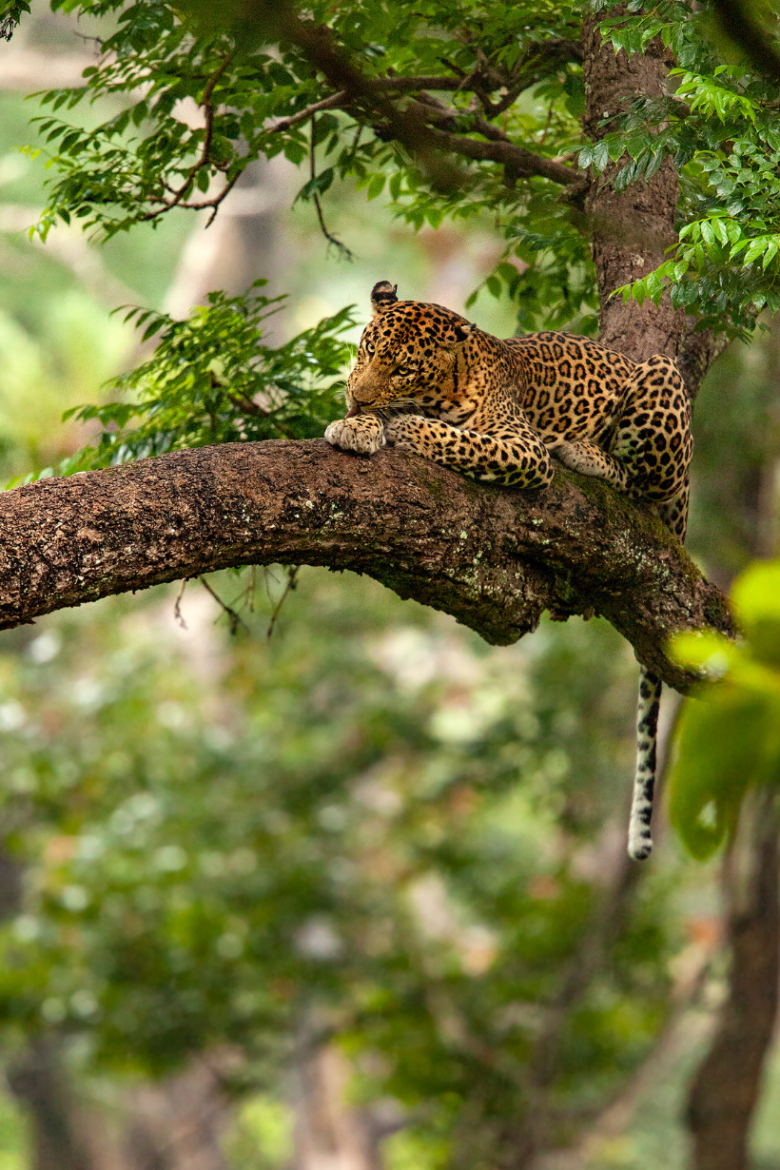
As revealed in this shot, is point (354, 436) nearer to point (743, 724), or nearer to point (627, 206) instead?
point (627, 206)

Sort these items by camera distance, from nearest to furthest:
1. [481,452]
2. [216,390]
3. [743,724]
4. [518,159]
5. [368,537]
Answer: [743,724] < [368,537] < [481,452] < [216,390] < [518,159]

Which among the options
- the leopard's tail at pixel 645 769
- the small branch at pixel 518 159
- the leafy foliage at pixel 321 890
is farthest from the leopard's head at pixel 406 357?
the leafy foliage at pixel 321 890

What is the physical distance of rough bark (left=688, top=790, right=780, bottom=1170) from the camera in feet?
33.8

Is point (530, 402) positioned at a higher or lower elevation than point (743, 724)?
higher

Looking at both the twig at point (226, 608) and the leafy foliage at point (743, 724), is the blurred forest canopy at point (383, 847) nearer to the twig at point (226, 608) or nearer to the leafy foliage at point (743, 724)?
the twig at point (226, 608)

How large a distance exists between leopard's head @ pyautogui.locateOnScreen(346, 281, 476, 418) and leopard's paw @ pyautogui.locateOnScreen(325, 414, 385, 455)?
0.42 metres

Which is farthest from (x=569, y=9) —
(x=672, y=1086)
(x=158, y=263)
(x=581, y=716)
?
(x=158, y=263)

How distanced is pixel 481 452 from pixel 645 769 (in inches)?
71.3

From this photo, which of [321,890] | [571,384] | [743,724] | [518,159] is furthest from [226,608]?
[321,890]

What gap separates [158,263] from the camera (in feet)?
98.1

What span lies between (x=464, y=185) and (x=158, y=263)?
29.7 meters

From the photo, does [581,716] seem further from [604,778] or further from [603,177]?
[603,177]

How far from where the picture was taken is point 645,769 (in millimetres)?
5332

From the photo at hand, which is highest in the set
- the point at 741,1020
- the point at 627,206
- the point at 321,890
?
the point at 627,206
